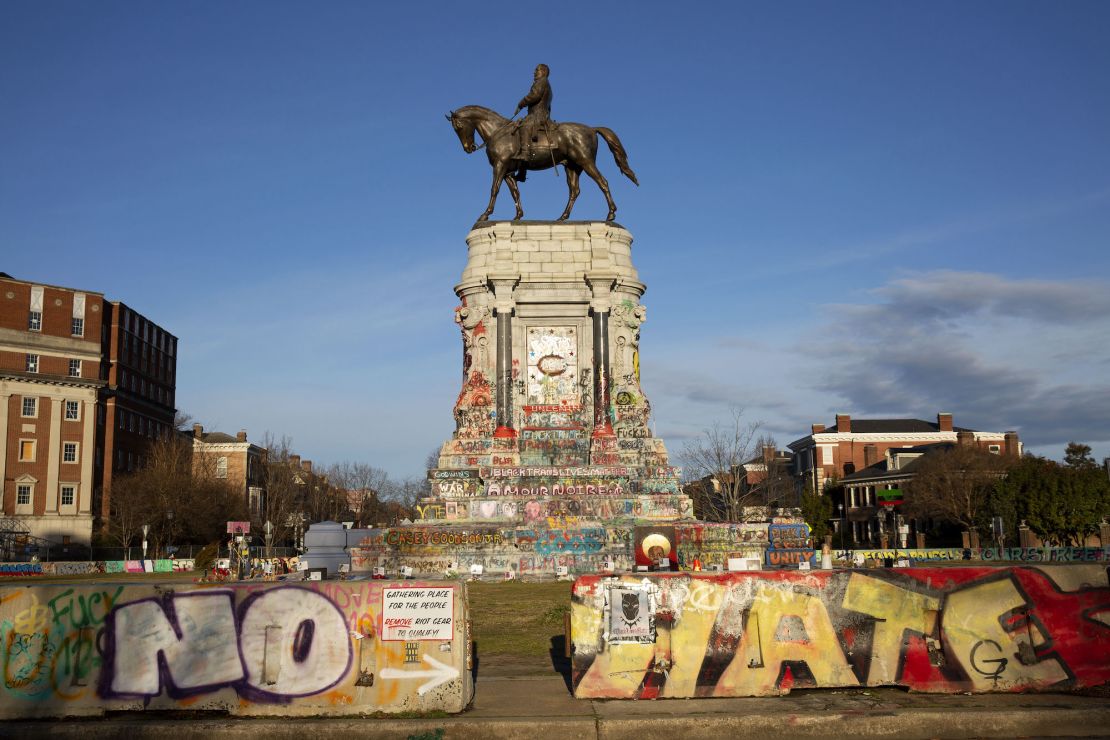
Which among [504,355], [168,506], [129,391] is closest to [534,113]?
[504,355]

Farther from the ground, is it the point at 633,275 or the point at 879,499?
the point at 633,275

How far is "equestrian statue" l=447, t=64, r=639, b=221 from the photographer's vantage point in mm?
48375

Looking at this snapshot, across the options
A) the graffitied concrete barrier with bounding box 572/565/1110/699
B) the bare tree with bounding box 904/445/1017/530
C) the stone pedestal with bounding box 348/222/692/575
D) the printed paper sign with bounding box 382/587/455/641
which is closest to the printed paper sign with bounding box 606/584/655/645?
the graffitied concrete barrier with bounding box 572/565/1110/699

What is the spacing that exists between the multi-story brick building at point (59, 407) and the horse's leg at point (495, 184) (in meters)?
56.8

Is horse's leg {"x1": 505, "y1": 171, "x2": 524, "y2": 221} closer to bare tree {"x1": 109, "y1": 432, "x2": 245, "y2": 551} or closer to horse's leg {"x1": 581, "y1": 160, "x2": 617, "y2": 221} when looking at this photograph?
horse's leg {"x1": 581, "y1": 160, "x2": 617, "y2": 221}

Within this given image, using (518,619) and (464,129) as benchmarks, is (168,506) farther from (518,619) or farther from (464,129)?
(518,619)

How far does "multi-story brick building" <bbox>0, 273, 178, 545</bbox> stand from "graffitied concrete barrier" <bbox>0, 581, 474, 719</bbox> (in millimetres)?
79696

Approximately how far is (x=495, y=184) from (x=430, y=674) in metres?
37.4

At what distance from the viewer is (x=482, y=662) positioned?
18.6 m

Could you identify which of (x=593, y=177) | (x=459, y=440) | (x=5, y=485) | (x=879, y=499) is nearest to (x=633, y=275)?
(x=593, y=177)

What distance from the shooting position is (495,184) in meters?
49.0

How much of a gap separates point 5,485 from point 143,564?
24115 millimetres

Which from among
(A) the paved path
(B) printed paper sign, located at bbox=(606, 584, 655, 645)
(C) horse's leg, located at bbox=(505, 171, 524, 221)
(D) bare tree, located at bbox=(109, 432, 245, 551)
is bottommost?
(A) the paved path

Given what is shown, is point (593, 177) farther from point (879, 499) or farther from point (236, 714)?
point (879, 499)
